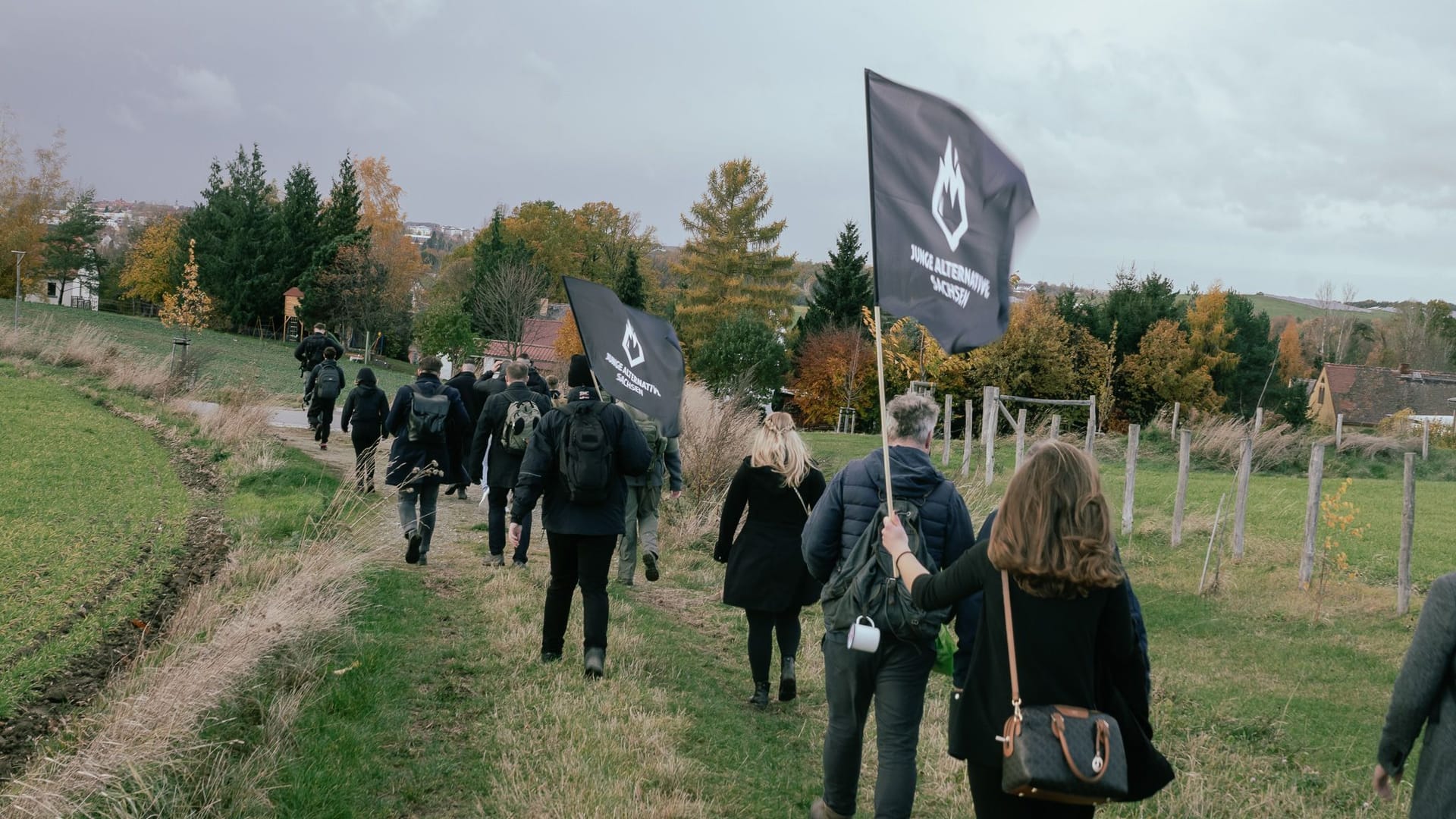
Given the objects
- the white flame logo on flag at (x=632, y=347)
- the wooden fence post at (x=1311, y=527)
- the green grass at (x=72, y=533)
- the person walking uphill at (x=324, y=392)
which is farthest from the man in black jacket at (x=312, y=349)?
the wooden fence post at (x=1311, y=527)

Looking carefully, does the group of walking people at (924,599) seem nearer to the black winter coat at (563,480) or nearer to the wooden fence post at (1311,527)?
the black winter coat at (563,480)

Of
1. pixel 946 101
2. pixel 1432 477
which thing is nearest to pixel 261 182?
pixel 1432 477

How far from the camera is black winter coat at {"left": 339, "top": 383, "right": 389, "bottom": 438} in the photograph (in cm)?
1380

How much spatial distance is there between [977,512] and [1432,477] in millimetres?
25925

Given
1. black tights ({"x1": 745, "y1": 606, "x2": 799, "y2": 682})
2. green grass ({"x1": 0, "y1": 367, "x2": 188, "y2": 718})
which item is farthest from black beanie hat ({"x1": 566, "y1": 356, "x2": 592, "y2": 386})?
green grass ({"x1": 0, "y1": 367, "x2": 188, "y2": 718})

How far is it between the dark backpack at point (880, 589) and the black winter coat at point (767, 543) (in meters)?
1.98

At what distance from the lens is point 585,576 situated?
6.88 metres

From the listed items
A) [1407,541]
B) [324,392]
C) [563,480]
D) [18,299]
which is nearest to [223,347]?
[18,299]

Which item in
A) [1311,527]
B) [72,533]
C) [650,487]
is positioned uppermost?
[650,487]

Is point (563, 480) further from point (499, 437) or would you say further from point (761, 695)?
point (499, 437)

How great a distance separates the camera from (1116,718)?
3.31 metres

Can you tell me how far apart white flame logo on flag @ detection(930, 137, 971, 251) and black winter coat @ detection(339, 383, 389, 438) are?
10.4m

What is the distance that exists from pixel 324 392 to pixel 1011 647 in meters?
16.1

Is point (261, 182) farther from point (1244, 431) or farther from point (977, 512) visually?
point (977, 512)
